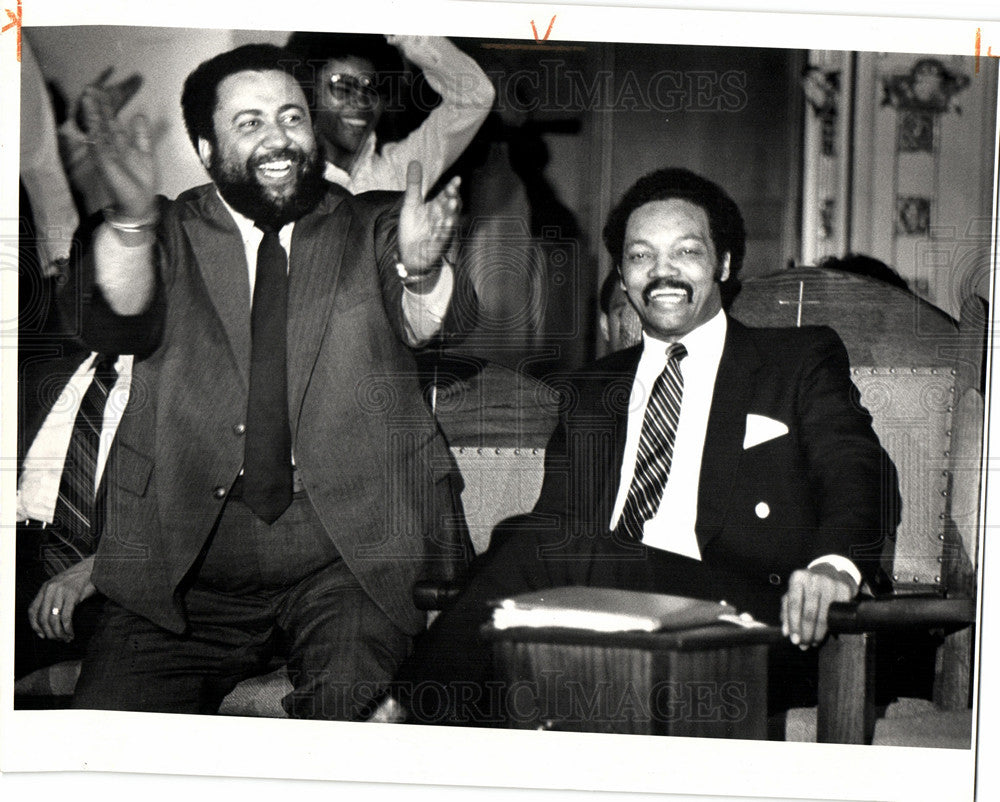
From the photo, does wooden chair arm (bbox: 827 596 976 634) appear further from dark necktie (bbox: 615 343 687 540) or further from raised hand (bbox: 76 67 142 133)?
raised hand (bbox: 76 67 142 133)

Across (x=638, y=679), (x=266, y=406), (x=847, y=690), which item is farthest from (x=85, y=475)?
(x=847, y=690)

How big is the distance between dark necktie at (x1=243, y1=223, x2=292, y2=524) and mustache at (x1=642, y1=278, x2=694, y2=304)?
1.18m

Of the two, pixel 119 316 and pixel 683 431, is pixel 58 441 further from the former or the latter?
pixel 683 431

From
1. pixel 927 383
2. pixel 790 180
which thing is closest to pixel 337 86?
pixel 790 180

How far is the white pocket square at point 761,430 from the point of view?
3145 mm

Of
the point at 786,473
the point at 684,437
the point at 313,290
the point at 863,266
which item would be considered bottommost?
the point at 786,473

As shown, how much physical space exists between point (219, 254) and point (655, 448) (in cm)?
156

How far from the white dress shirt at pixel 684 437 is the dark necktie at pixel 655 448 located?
0.04 feet

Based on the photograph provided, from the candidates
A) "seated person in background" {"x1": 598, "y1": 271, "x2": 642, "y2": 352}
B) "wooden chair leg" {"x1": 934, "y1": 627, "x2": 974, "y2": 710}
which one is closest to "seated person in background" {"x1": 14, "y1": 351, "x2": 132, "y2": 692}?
"seated person in background" {"x1": 598, "y1": 271, "x2": 642, "y2": 352}

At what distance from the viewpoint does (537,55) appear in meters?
3.20

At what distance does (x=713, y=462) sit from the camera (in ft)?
10.3

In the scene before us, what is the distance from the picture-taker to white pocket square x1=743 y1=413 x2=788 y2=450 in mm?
3145

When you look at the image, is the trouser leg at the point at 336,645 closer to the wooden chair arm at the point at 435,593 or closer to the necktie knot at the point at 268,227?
the wooden chair arm at the point at 435,593

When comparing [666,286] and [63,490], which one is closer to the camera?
[666,286]
